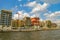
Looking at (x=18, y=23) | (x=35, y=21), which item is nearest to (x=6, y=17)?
(x=18, y=23)

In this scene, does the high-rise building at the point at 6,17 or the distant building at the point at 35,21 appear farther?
the distant building at the point at 35,21

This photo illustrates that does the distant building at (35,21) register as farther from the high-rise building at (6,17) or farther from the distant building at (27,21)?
the high-rise building at (6,17)

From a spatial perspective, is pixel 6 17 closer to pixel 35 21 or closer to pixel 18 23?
pixel 18 23

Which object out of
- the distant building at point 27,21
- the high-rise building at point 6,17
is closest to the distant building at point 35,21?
the distant building at point 27,21

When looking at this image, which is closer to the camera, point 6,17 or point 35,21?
point 6,17

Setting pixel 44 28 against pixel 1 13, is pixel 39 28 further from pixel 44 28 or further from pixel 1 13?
pixel 1 13

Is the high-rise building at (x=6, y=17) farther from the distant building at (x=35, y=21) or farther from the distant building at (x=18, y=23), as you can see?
the distant building at (x=35, y=21)

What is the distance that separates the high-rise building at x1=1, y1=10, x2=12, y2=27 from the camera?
30827 millimetres

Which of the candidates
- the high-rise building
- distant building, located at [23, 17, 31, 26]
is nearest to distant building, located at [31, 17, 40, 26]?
distant building, located at [23, 17, 31, 26]

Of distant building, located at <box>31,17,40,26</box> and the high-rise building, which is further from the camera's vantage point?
distant building, located at <box>31,17,40,26</box>

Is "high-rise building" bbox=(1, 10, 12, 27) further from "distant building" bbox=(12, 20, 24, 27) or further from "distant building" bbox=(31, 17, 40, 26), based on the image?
"distant building" bbox=(31, 17, 40, 26)

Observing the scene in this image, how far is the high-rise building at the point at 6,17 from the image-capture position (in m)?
30.8

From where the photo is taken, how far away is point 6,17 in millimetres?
32031

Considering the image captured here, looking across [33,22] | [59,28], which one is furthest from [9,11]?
[59,28]
